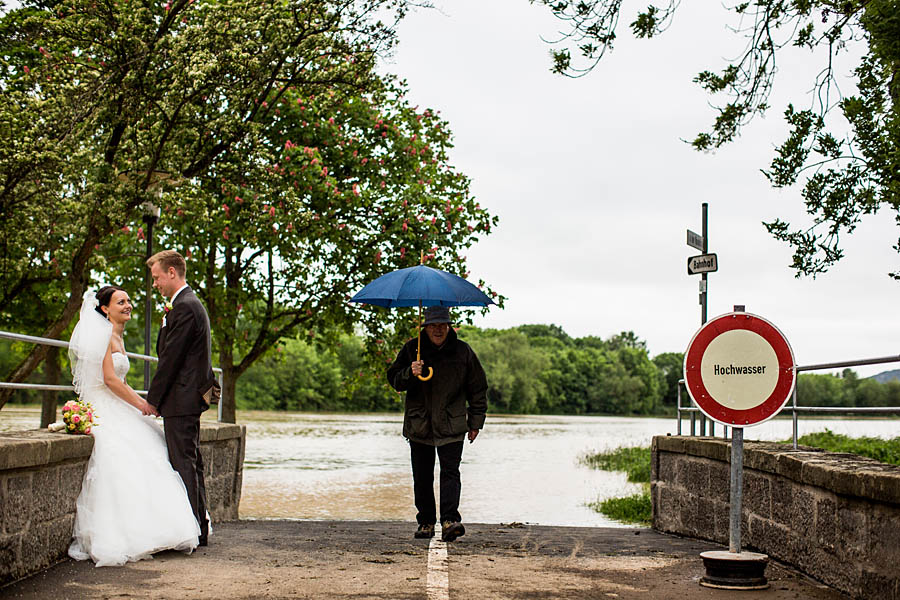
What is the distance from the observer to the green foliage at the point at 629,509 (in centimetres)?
1548

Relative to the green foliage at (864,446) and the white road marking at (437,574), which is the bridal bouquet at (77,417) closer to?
the white road marking at (437,574)

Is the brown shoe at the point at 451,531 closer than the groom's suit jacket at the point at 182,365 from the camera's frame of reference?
No

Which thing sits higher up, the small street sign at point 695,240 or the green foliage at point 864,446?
the small street sign at point 695,240

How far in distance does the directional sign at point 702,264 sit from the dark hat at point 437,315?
12.7ft

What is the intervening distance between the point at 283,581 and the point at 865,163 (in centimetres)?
748

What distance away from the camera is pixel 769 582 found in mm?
5914

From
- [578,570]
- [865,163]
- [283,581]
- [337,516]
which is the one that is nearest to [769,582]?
[578,570]

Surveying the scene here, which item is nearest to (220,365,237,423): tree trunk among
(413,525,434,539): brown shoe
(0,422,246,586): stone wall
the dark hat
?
(413,525,434,539): brown shoe

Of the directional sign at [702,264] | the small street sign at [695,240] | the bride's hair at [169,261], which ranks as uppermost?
the small street sign at [695,240]

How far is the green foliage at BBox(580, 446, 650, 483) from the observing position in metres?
23.0

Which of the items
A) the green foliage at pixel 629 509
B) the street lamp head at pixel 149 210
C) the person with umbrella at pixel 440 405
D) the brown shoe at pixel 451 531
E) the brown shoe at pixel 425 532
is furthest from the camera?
the green foliage at pixel 629 509

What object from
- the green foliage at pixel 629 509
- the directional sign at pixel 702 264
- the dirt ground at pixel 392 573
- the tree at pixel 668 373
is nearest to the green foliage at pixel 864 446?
the green foliage at pixel 629 509

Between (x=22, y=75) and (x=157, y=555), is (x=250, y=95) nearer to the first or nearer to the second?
(x=22, y=75)

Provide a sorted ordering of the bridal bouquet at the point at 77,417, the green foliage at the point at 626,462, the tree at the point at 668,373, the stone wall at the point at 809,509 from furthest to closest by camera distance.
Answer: the tree at the point at 668,373, the green foliage at the point at 626,462, the bridal bouquet at the point at 77,417, the stone wall at the point at 809,509
